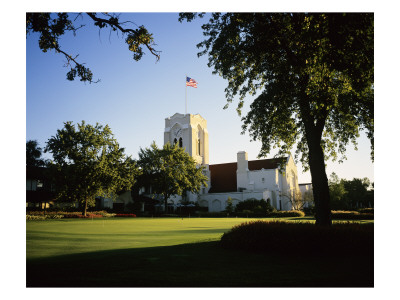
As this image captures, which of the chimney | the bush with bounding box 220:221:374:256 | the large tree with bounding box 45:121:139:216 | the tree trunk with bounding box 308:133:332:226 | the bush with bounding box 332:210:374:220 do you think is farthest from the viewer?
the chimney

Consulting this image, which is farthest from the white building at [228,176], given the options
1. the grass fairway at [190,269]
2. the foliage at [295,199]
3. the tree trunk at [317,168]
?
the grass fairway at [190,269]

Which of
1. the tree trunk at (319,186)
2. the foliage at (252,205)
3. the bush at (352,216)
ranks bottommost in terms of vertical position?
the foliage at (252,205)

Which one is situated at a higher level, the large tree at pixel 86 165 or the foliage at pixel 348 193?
the large tree at pixel 86 165

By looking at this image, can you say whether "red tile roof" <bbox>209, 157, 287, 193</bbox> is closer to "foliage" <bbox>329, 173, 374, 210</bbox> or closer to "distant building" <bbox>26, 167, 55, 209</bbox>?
"foliage" <bbox>329, 173, 374, 210</bbox>

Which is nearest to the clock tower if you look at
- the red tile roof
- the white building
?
the white building

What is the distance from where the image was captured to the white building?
55.5 m

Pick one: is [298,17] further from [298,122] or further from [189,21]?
[298,122]

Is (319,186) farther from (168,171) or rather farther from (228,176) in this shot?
(228,176)

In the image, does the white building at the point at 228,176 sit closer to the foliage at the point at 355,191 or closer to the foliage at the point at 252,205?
the foliage at the point at 252,205

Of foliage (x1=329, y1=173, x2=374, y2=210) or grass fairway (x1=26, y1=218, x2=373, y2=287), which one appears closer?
grass fairway (x1=26, y1=218, x2=373, y2=287)

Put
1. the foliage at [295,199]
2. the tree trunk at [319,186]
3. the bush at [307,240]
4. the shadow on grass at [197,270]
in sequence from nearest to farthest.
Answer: the shadow on grass at [197,270], the bush at [307,240], the tree trunk at [319,186], the foliage at [295,199]

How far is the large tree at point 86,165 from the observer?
35.5 meters
